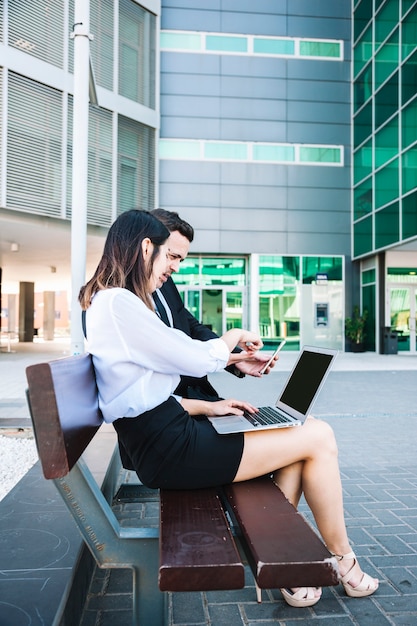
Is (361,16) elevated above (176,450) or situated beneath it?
elevated above

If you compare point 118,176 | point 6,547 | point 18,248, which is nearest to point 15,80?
point 118,176

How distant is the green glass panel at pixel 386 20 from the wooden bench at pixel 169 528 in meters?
19.0

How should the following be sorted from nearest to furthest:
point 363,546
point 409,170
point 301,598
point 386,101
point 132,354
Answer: point 132,354, point 301,598, point 363,546, point 409,170, point 386,101

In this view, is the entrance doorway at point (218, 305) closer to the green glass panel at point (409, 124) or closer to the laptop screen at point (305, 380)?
the green glass panel at point (409, 124)

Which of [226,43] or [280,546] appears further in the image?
[226,43]

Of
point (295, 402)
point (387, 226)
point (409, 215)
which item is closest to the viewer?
point (295, 402)

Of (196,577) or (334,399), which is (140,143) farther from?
(196,577)

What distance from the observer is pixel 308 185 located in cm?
2005

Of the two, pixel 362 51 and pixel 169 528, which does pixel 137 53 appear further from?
pixel 169 528

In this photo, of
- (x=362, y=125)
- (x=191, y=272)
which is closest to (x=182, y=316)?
(x=191, y=272)

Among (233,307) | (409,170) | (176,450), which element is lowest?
(176,450)

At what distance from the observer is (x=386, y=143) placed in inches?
696

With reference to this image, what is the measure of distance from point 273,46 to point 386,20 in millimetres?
4183

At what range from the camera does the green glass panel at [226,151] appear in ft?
64.6
